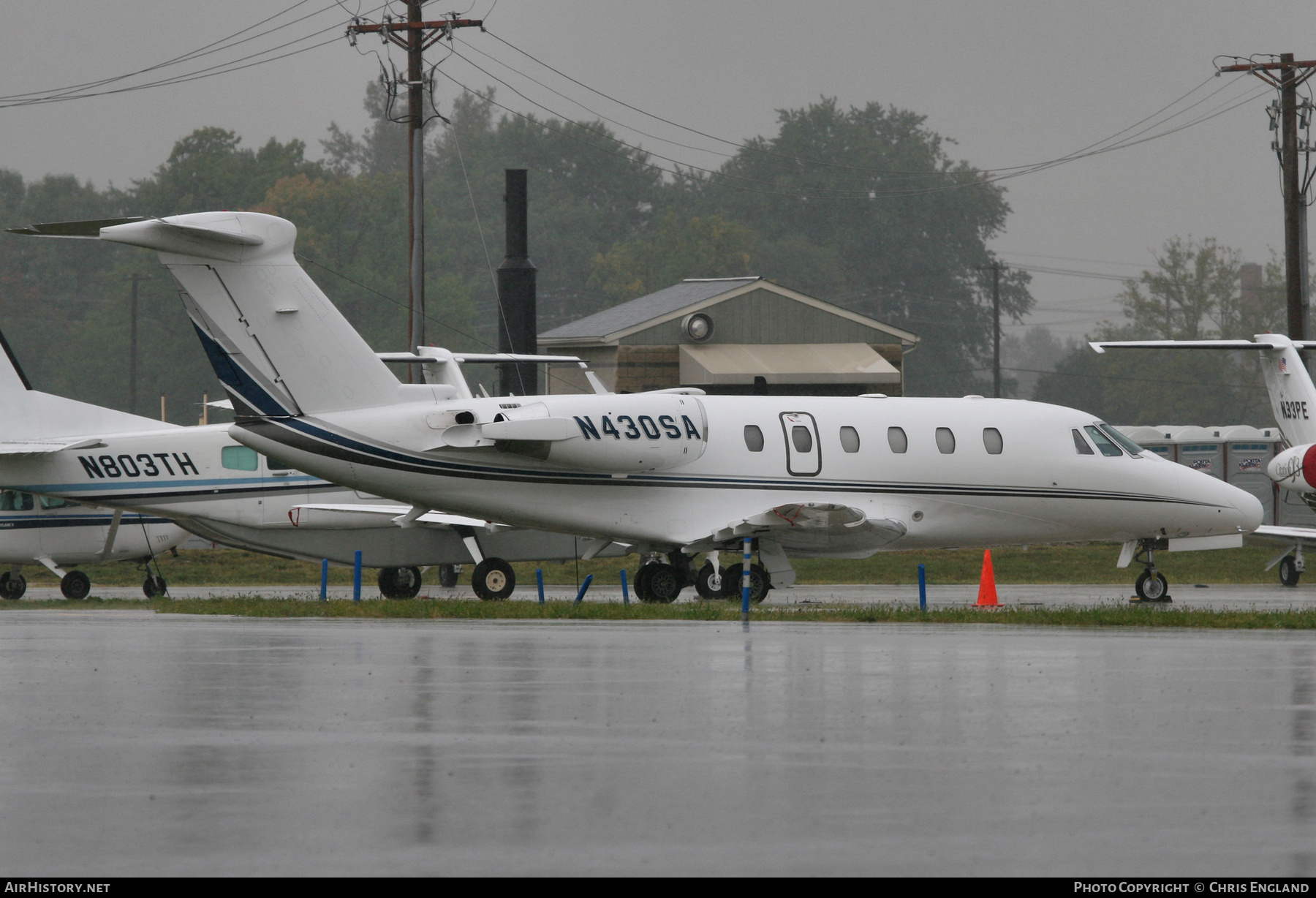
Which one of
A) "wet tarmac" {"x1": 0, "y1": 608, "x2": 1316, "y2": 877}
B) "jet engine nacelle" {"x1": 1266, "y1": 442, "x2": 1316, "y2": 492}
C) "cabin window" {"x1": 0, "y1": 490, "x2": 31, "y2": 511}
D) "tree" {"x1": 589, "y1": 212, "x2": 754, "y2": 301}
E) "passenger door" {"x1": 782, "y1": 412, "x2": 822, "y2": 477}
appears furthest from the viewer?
"tree" {"x1": 589, "y1": 212, "x2": 754, "y2": 301}

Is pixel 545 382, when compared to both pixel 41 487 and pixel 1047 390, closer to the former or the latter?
pixel 41 487

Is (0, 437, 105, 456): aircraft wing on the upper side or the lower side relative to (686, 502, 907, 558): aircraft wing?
upper

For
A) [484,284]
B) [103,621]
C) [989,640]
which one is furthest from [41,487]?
[484,284]

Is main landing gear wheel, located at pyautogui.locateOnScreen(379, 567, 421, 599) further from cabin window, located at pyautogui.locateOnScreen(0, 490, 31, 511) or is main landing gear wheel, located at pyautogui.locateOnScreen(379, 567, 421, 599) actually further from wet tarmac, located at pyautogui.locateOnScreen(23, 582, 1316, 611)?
cabin window, located at pyautogui.locateOnScreen(0, 490, 31, 511)

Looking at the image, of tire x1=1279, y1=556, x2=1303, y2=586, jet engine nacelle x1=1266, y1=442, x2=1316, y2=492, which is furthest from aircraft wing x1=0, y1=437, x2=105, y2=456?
tire x1=1279, y1=556, x2=1303, y2=586

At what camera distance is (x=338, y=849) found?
22.4ft

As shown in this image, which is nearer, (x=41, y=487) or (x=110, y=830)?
(x=110, y=830)

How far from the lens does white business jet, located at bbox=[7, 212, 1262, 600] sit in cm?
2158

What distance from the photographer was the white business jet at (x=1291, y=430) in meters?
30.5

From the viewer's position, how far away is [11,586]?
2936 centimetres

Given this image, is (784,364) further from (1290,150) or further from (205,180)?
(205,180)

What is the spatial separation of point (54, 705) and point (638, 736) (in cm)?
389

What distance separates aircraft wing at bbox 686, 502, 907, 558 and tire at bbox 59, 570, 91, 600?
411 inches

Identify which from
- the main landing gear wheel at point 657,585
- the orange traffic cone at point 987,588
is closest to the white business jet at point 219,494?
the main landing gear wheel at point 657,585
